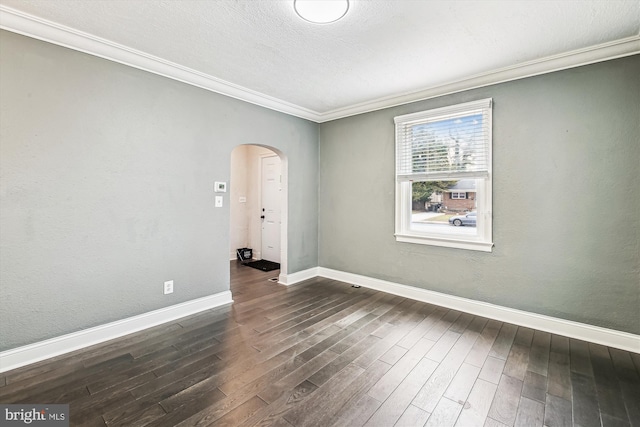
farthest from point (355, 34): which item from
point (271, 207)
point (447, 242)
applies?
point (271, 207)

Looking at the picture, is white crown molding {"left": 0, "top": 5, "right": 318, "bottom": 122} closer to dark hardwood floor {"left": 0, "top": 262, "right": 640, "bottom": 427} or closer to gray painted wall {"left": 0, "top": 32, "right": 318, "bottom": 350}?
gray painted wall {"left": 0, "top": 32, "right": 318, "bottom": 350}

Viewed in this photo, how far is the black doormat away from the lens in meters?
5.42

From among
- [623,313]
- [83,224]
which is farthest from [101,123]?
[623,313]

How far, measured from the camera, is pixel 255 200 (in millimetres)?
6332

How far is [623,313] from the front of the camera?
8.38ft

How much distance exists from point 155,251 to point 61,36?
2.01 m

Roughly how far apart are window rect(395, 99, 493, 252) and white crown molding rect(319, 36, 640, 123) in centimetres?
21

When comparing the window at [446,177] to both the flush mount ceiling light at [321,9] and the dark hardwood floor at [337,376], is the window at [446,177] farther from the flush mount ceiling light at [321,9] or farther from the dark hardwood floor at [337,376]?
the flush mount ceiling light at [321,9]

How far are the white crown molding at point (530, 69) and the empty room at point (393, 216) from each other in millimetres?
20

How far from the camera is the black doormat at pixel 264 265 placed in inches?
213

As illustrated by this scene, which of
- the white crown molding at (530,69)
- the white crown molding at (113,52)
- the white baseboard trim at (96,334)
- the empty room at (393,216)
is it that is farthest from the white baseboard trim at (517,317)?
the white crown molding at (113,52)

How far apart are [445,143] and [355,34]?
6.02 ft

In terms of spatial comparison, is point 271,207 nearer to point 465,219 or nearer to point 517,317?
point 465,219

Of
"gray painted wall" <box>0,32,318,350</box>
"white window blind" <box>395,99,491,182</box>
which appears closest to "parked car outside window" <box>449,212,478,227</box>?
"white window blind" <box>395,99,491,182</box>
